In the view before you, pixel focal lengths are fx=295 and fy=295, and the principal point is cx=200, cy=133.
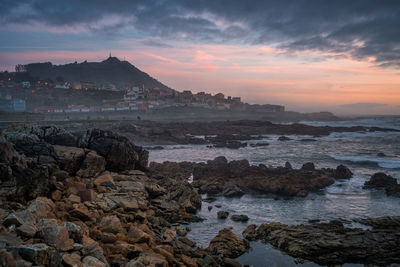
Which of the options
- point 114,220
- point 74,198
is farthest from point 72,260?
point 74,198

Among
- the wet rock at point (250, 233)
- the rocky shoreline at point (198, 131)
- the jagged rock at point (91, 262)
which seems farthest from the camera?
the rocky shoreline at point (198, 131)

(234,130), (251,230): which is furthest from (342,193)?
(234,130)

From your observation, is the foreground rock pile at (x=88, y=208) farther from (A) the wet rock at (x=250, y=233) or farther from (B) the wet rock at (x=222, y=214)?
(B) the wet rock at (x=222, y=214)

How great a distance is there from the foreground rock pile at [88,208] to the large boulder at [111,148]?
45 millimetres

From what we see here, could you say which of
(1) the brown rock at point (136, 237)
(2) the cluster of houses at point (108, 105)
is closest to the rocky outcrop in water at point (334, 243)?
(1) the brown rock at point (136, 237)

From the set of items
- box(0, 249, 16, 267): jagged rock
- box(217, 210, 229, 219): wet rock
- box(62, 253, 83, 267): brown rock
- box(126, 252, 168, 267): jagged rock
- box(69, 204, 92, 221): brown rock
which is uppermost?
box(0, 249, 16, 267): jagged rock

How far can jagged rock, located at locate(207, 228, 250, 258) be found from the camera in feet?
26.9

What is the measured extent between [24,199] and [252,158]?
69.0 feet

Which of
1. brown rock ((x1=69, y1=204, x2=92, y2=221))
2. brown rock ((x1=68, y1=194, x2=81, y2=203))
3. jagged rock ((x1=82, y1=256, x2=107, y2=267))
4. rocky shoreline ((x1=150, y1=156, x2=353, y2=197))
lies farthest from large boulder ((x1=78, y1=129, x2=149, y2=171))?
jagged rock ((x1=82, y1=256, x2=107, y2=267))

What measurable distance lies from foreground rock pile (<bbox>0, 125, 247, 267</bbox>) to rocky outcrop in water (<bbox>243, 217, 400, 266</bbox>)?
1270 millimetres

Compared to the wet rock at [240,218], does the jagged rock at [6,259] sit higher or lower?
higher

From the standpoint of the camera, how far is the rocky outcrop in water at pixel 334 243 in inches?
310

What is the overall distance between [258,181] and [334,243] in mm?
7482

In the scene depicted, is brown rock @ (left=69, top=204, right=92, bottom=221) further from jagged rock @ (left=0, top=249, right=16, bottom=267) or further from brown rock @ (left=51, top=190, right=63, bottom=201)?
jagged rock @ (left=0, top=249, right=16, bottom=267)
